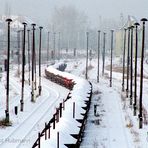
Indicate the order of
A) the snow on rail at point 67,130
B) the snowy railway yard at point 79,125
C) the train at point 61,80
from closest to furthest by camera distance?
the snow on rail at point 67,130 < the snowy railway yard at point 79,125 < the train at point 61,80

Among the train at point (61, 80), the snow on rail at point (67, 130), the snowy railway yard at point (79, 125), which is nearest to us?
the snow on rail at point (67, 130)

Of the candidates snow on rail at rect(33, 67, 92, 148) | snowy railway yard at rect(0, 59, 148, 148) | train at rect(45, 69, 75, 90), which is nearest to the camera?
snow on rail at rect(33, 67, 92, 148)

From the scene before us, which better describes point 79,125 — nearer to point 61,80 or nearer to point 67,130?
point 67,130

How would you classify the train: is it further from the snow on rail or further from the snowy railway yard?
the snow on rail

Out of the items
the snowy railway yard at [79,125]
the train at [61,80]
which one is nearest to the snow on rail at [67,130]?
the snowy railway yard at [79,125]

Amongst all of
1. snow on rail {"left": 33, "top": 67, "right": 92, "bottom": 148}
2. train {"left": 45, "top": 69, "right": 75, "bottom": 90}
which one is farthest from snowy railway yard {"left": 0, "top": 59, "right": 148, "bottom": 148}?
train {"left": 45, "top": 69, "right": 75, "bottom": 90}

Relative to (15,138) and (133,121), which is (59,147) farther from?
→ (133,121)

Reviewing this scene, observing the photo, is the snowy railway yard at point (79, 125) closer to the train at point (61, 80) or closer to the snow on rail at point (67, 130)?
the snow on rail at point (67, 130)

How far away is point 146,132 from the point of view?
30500mm

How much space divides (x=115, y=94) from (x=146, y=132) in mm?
23237

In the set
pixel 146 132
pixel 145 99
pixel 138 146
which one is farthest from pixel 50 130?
pixel 145 99

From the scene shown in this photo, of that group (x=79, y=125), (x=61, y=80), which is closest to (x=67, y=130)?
(x=79, y=125)

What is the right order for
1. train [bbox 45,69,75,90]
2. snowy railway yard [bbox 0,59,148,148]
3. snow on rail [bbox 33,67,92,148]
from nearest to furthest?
1. snow on rail [bbox 33,67,92,148]
2. snowy railway yard [bbox 0,59,148,148]
3. train [bbox 45,69,75,90]

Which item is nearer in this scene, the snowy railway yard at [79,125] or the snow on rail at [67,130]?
the snow on rail at [67,130]
